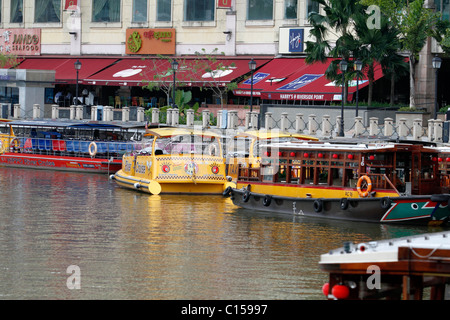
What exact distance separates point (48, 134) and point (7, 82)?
1389cm

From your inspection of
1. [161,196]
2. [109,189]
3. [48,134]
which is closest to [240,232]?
[161,196]

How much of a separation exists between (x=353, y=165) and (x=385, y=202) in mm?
2196

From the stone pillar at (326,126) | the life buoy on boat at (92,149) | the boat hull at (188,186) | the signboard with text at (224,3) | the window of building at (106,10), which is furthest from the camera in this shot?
the window of building at (106,10)

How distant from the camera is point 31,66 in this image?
70500 millimetres

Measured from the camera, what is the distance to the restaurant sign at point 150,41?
2613 inches

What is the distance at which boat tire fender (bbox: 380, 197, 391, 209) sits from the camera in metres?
28.1

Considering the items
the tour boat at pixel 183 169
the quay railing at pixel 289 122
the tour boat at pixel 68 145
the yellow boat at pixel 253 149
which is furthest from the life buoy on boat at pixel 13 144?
the yellow boat at pixel 253 149

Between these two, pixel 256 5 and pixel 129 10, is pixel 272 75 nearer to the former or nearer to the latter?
pixel 256 5

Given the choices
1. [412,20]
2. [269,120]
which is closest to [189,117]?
[269,120]

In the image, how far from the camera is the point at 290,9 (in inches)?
2429

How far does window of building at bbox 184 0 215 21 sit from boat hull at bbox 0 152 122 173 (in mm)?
20076

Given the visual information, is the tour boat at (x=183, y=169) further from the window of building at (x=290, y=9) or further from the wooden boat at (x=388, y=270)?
the window of building at (x=290, y=9)

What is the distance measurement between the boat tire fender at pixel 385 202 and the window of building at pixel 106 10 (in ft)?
144

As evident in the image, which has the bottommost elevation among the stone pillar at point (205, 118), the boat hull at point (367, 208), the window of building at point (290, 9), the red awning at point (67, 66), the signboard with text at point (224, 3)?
the boat hull at point (367, 208)
